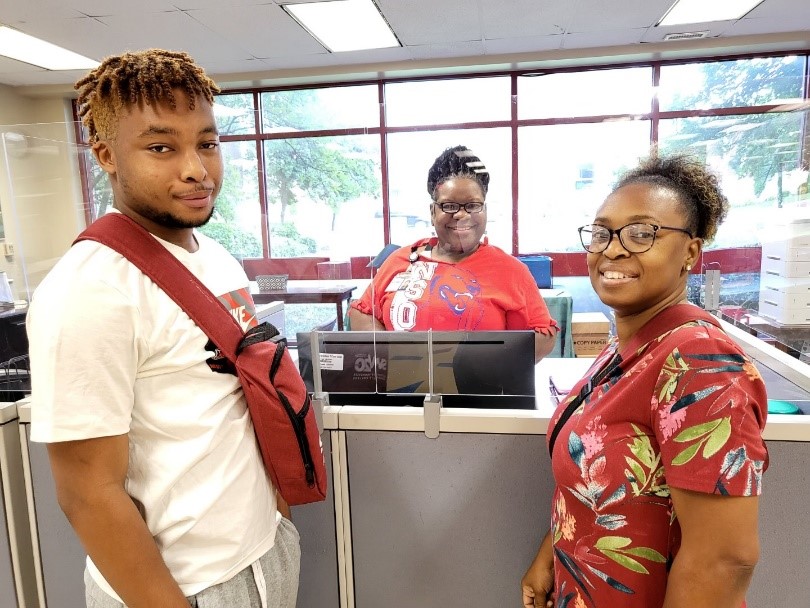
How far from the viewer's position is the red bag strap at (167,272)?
0.77 meters

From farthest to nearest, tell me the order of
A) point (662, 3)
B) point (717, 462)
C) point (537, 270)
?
point (662, 3) < point (537, 270) < point (717, 462)

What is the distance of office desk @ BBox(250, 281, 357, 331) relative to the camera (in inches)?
54.6

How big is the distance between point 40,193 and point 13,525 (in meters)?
0.89

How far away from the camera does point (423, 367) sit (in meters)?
1.28

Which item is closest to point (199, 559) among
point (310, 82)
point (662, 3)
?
point (662, 3)

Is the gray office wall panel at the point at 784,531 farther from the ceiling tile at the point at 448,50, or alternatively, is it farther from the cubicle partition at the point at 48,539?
the ceiling tile at the point at 448,50

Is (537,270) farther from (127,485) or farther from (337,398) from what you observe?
(127,485)

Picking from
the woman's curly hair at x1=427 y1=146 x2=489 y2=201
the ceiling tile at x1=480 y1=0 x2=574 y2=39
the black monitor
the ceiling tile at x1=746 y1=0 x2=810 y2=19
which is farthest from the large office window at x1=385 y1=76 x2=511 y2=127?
the black monitor

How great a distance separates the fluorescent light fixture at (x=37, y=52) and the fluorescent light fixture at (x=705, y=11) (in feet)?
15.6

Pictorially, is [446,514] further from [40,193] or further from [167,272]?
[40,193]

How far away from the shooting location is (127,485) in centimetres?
80

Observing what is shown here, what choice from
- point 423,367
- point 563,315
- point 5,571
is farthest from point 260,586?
point 563,315

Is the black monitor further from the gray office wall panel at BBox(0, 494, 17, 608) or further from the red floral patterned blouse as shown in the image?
the gray office wall panel at BBox(0, 494, 17, 608)

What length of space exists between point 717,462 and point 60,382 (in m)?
0.82
